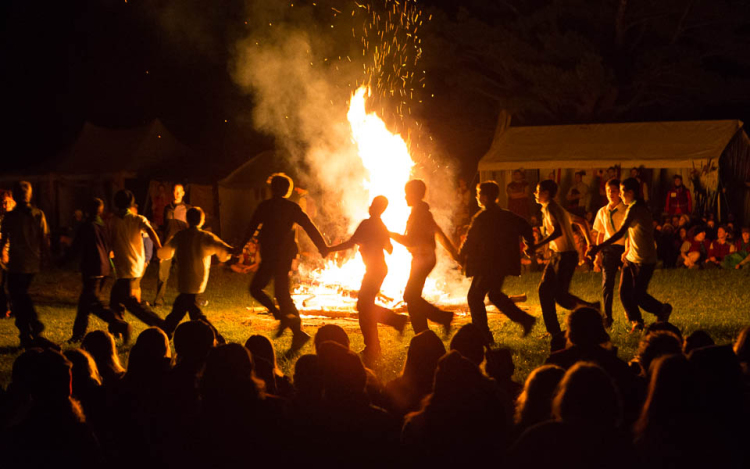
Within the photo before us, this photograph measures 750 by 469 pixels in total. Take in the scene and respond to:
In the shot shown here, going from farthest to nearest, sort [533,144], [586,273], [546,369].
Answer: [533,144] → [586,273] → [546,369]

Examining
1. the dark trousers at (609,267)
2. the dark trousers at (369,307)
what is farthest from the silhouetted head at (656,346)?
the dark trousers at (609,267)

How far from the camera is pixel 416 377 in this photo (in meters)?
4.76

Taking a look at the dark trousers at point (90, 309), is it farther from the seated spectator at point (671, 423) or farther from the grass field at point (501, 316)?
the seated spectator at point (671, 423)

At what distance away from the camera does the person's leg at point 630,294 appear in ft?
29.2

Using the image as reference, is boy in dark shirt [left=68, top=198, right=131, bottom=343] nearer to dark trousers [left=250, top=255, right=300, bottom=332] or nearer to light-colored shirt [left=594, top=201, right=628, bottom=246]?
dark trousers [left=250, top=255, right=300, bottom=332]

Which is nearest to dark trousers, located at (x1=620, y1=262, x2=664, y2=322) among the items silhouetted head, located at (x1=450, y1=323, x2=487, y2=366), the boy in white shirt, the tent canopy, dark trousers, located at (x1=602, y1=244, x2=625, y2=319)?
dark trousers, located at (x1=602, y1=244, x2=625, y2=319)

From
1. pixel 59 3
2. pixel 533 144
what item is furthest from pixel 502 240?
pixel 59 3

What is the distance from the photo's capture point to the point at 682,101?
1007 inches

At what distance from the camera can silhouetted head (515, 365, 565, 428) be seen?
384cm

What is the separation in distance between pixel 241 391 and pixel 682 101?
24.7 meters

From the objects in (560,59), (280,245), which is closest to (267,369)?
(280,245)

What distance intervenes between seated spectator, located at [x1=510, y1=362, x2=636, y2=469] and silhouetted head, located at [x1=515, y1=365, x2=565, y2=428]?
0.77m

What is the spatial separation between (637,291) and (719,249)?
7.93 metres

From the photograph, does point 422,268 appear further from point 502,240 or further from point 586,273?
point 586,273
